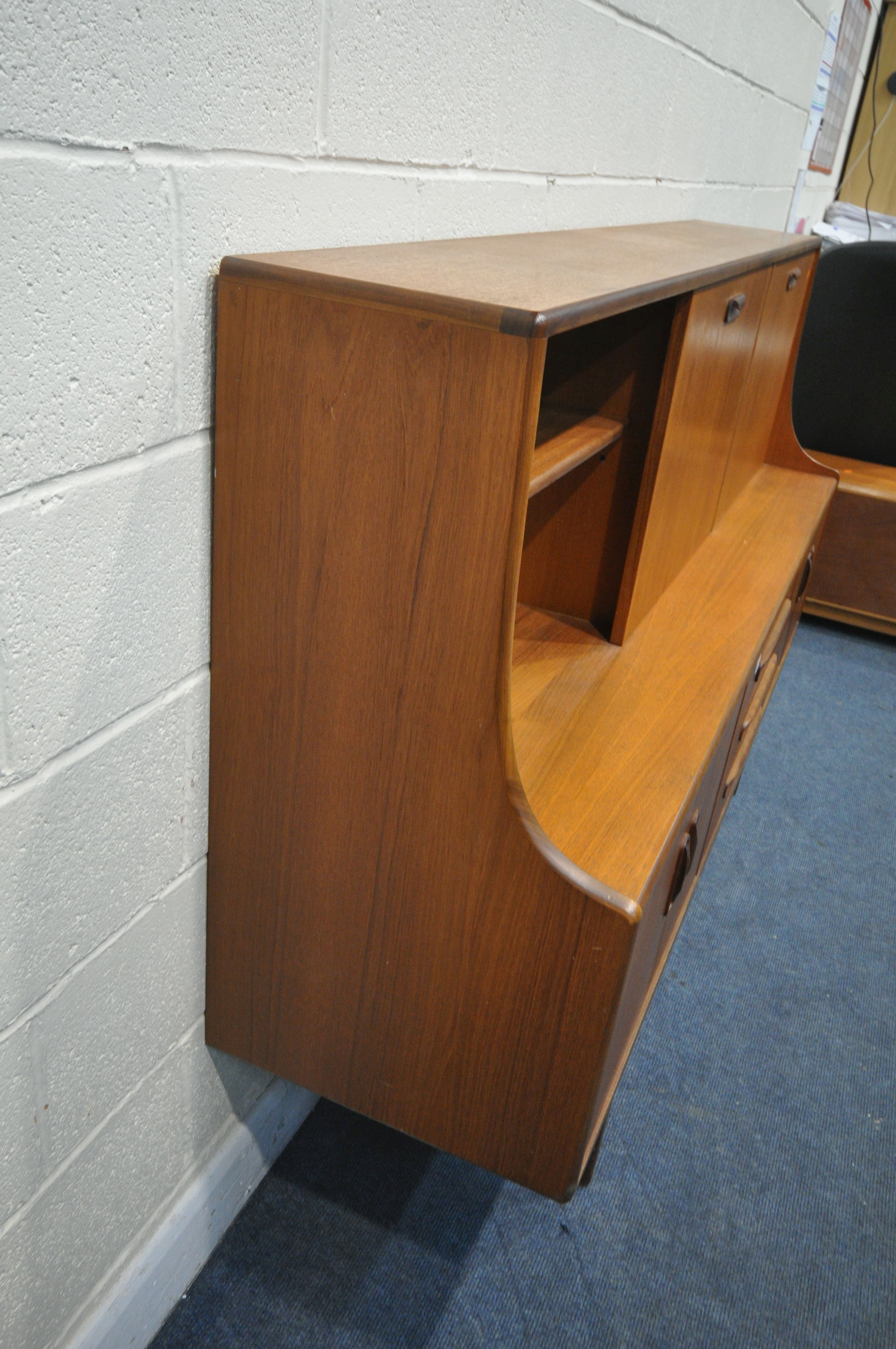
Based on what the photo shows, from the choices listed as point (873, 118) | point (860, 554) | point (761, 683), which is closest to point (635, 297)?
point (761, 683)

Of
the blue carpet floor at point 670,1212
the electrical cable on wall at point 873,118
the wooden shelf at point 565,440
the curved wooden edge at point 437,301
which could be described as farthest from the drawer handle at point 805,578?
the electrical cable on wall at point 873,118

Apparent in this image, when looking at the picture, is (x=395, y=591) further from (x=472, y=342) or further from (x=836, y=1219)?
(x=836, y=1219)

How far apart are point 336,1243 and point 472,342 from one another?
3.67 ft

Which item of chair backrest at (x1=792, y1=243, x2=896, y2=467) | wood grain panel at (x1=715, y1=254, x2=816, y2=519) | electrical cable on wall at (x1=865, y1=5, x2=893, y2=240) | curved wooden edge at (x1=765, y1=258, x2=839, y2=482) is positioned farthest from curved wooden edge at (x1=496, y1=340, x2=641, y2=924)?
electrical cable on wall at (x1=865, y1=5, x2=893, y2=240)

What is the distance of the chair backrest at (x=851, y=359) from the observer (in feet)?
9.18

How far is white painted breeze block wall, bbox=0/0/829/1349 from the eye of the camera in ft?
2.16

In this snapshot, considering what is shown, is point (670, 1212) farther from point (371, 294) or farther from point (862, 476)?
point (862, 476)

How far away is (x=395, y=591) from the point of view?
808mm

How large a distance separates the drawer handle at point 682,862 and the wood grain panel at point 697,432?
275 mm

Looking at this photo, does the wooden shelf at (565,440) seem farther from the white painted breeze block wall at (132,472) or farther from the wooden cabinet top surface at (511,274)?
the white painted breeze block wall at (132,472)

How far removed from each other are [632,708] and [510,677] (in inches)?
14.5

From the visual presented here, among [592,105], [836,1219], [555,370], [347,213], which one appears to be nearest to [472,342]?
[347,213]

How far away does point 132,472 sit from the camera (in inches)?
30.2

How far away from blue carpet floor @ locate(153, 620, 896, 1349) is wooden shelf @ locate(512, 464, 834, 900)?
2.22 ft
